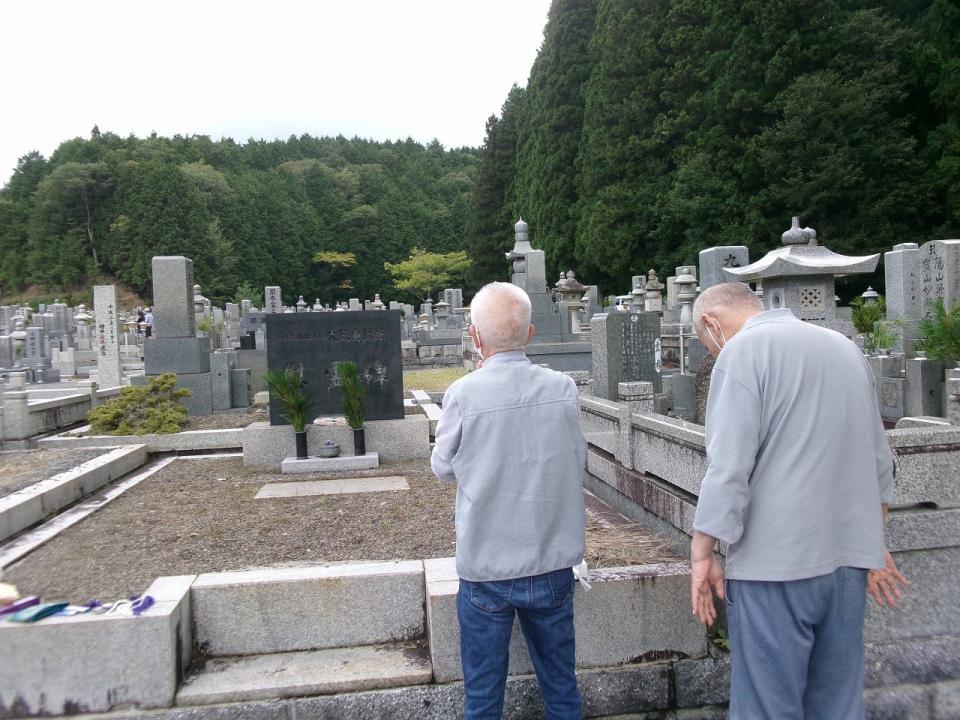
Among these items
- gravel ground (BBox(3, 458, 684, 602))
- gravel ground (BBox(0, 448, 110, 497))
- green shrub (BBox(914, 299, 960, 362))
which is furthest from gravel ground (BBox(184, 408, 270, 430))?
green shrub (BBox(914, 299, 960, 362))

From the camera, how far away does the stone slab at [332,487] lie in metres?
5.53

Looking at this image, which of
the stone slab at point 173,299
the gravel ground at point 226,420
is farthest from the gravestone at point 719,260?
the stone slab at point 173,299

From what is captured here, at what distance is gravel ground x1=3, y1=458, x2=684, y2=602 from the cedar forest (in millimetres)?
19276

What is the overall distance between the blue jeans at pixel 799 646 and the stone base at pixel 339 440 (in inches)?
198

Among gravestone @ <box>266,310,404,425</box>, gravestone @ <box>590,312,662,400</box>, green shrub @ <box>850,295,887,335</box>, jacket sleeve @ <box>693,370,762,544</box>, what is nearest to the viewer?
jacket sleeve @ <box>693,370,762,544</box>

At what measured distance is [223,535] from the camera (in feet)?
14.4

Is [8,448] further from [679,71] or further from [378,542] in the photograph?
[679,71]

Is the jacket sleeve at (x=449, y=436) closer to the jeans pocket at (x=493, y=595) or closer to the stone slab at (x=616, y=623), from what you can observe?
the jeans pocket at (x=493, y=595)

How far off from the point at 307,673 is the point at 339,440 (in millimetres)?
3959

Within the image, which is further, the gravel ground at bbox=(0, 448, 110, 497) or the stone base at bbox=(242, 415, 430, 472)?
the stone base at bbox=(242, 415, 430, 472)

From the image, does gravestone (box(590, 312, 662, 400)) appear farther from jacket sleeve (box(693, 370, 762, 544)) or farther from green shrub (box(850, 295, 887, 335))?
green shrub (box(850, 295, 887, 335))

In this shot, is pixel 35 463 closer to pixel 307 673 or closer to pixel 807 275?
pixel 307 673

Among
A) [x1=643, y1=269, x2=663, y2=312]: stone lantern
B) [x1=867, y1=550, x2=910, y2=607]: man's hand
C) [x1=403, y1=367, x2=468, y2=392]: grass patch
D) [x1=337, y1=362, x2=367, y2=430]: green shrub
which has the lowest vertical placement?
[x1=867, y1=550, x2=910, y2=607]: man's hand

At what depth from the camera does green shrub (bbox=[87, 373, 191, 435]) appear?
25.6 ft
